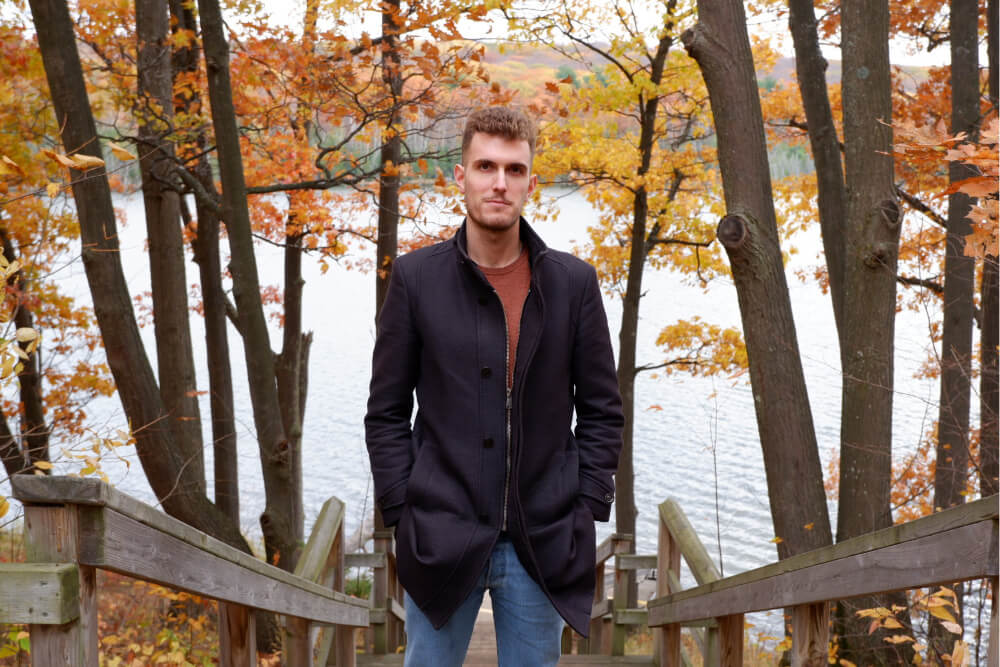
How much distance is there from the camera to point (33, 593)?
66.8 inches

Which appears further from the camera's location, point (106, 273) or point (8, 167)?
point (106, 273)

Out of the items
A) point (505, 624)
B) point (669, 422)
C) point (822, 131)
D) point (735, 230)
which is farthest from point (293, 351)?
point (669, 422)

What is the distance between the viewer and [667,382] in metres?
27.3

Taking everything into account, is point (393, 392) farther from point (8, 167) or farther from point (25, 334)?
point (8, 167)

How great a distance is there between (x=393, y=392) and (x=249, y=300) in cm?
409

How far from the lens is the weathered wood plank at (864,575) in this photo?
65.3 inches

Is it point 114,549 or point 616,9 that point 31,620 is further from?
point 616,9

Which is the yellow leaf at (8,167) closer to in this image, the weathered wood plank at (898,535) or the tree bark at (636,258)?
the weathered wood plank at (898,535)

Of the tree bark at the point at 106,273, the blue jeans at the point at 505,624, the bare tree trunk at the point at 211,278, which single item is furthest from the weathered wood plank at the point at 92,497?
the bare tree trunk at the point at 211,278

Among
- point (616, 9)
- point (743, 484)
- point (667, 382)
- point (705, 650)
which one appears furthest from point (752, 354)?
point (667, 382)

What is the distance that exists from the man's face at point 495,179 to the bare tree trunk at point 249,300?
13.2ft

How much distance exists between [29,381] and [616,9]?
798 centimetres

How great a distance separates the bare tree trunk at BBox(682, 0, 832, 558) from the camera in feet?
16.2

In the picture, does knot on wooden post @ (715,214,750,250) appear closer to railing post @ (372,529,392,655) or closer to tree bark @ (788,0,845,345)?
tree bark @ (788,0,845,345)
